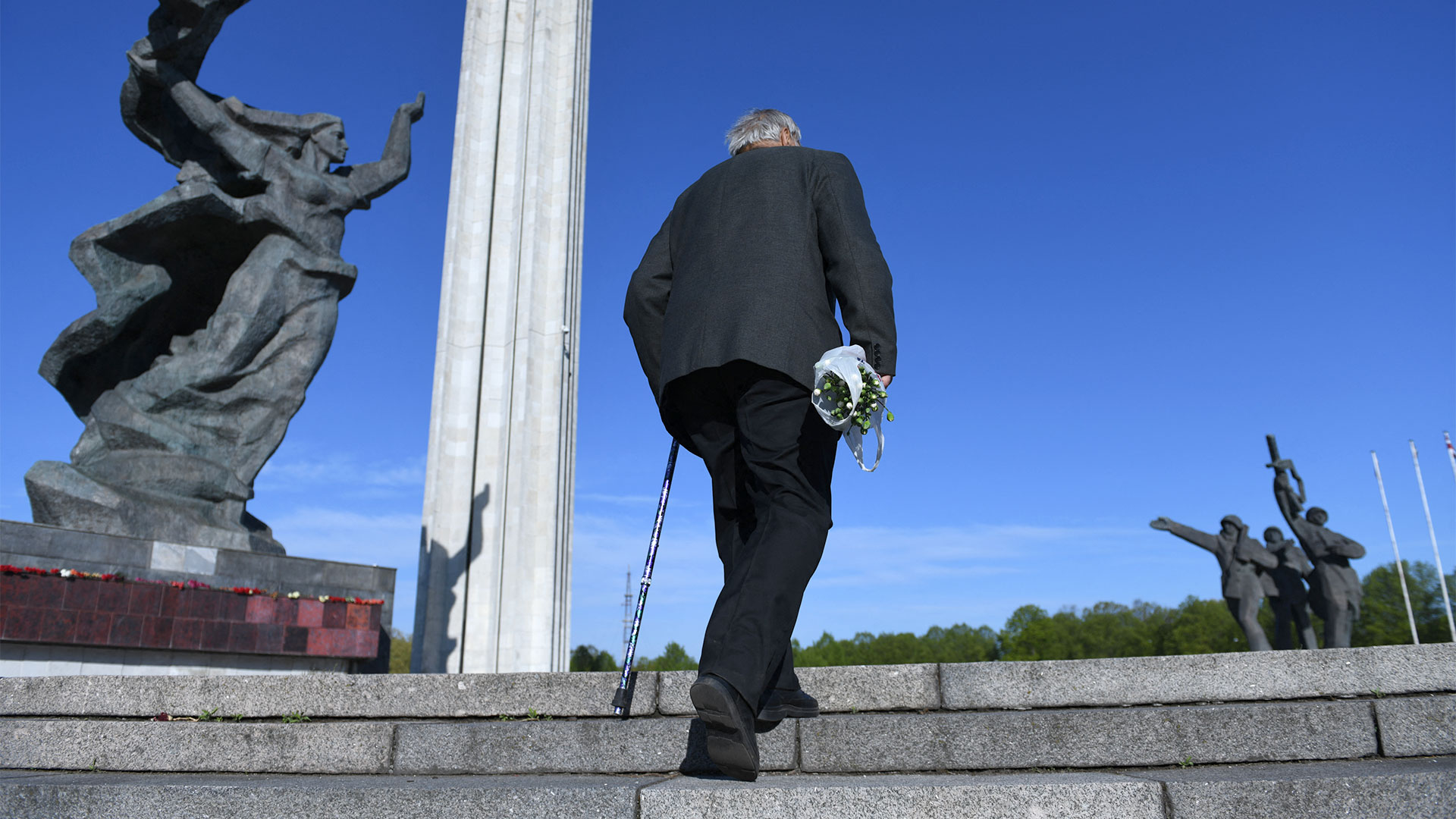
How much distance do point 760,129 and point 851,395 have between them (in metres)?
1.14

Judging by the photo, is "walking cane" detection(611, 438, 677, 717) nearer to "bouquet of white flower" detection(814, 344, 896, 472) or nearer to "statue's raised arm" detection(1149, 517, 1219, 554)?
"bouquet of white flower" detection(814, 344, 896, 472)

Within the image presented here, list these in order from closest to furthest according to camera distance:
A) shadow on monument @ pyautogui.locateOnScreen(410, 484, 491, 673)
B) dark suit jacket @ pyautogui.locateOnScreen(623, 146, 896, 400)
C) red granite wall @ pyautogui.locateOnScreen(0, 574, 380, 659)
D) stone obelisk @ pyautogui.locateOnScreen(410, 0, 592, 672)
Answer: dark suit jacket @ pyautogui.locateOnScreen(623, 146, 896, 400)
red granite wall @ pyautogui.locateOnScreen(0, 574, 380, 659)
shadow on monument @ pyautogui.locateOnScreen(410, 484, 491, 673)
stone obelisk @ pyautogui.locateOnScreen(410, 0, 592, 672)

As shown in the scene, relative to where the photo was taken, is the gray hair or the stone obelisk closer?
the gray hair

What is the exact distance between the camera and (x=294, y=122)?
1046cm

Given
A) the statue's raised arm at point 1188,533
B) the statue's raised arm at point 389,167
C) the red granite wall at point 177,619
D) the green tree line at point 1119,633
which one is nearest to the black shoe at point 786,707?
the red granite wall at point 177,619

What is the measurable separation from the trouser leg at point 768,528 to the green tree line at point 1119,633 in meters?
35.7

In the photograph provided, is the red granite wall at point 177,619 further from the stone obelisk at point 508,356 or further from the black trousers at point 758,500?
the black trousers at point 758,500

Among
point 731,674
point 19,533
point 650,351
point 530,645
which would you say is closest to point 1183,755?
point 731,674

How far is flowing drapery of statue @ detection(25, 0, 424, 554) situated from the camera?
8.82 meters

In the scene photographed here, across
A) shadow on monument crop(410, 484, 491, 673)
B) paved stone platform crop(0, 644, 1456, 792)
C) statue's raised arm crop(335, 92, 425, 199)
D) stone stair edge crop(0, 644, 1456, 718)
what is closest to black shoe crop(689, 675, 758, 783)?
paved stone platform crop(0, 644, 1456, 792)

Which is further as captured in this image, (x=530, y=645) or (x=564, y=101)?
(x=564, y=101)

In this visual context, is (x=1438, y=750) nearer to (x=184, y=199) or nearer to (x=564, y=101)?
(x=184, y=199)

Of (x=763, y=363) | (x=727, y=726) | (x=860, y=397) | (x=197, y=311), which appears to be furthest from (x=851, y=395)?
(x=197, y=311)

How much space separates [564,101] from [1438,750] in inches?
669
